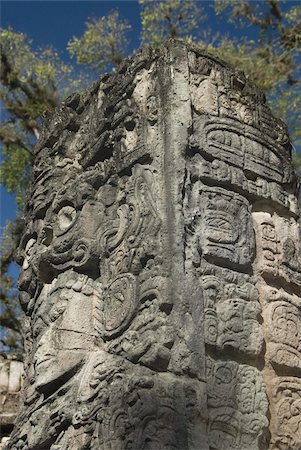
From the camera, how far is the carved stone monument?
3.50 metres

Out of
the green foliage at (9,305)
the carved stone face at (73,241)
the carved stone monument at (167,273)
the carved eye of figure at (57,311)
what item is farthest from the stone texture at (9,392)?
the green foliage at (9,305)

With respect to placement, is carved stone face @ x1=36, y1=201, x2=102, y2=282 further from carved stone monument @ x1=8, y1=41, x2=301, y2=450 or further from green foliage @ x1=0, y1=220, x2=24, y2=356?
green foliage @ x1=0, y1=220, x2=24, y2=356

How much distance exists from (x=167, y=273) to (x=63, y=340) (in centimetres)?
91

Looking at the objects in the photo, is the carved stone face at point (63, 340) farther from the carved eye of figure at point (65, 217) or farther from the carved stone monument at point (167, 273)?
the carved eye of figure at point (65, 217)

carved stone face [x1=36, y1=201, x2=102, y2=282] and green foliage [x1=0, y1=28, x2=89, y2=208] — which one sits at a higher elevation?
green foliage [x1=0, y1=28, x2=89, y2=208]

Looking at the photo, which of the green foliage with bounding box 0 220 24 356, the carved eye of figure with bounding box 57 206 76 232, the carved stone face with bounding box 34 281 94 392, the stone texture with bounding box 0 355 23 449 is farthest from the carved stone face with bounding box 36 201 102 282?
the green foliage with bounding box 0 220 24 356

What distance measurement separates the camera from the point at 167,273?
3736 mm

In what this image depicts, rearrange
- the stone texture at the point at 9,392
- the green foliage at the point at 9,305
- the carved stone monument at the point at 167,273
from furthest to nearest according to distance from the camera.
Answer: the green foliage at the point at 9,305 < the stone texture at the point at 9,392 < the carved stone monument at the point at 167,273

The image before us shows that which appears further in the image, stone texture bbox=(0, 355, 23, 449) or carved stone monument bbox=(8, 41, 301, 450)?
stone texture bbox=(0, 355, 23, 449)

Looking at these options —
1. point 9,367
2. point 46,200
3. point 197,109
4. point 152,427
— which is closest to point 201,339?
point 152,427

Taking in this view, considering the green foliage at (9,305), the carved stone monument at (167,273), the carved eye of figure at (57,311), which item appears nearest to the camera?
the carved stone monument at (167,273)

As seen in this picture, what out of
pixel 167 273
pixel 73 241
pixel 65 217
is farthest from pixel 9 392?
pixel 167 273

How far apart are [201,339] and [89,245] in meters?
1.17

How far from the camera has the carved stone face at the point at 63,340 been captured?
407 centimetres
